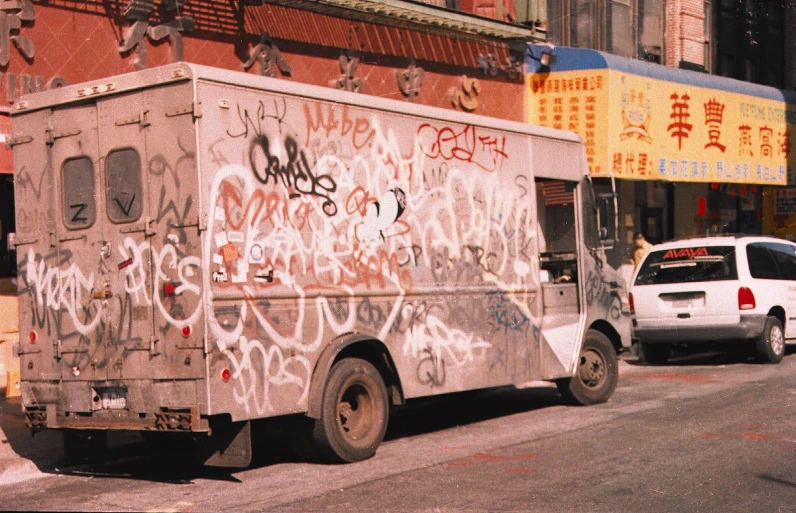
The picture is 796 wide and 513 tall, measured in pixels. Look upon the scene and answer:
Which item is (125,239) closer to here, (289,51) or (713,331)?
(289,51)

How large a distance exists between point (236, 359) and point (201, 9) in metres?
7.47

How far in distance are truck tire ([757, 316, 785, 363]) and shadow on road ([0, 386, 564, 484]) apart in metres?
4.94

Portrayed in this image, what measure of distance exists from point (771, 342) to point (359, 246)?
31.4ft

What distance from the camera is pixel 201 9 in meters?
14.7

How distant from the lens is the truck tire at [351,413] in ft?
30.4

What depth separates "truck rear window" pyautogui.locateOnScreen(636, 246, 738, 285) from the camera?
16953mm

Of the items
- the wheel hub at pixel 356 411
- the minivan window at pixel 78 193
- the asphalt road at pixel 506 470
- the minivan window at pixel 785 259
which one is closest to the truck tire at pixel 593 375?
the asphalt road at pixel 506 470

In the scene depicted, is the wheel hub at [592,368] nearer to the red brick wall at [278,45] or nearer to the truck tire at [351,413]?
the truck tire at [351,413]

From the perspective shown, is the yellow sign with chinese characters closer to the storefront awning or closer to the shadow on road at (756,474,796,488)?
the storefront awning

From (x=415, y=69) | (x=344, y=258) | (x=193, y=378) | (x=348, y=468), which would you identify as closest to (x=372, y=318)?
(x=344, y=258)

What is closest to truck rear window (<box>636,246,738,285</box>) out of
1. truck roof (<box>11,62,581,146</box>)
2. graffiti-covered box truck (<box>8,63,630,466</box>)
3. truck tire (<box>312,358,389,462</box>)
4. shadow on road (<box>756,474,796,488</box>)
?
graffiti-covered box truck (<box>8,63,630,466</box>)

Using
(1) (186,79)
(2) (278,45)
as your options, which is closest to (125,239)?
(1) (186,79)

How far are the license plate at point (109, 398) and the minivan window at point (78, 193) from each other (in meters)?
1.31

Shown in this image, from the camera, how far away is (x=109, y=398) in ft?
29.1
